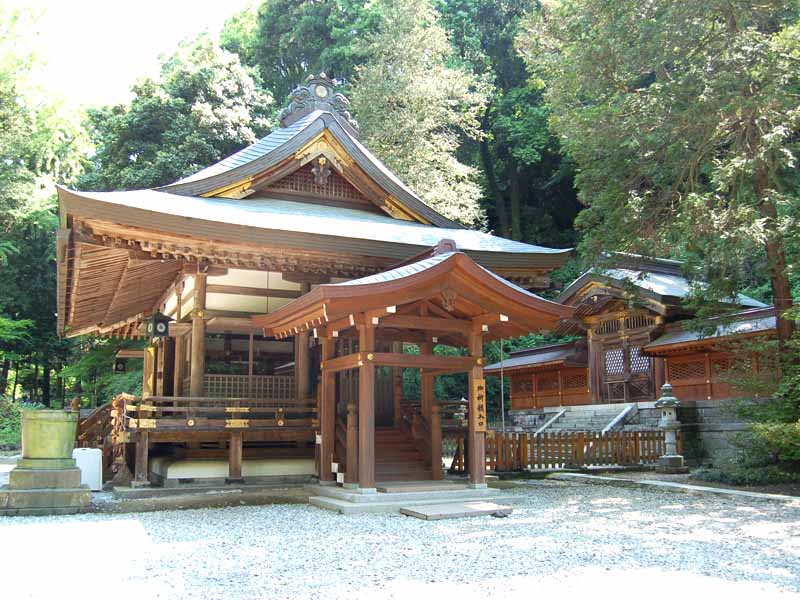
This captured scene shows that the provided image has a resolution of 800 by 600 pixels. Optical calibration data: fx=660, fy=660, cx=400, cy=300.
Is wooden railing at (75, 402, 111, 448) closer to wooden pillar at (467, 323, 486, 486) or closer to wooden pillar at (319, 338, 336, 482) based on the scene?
wooden pillar at (319, 338, 336, 482)

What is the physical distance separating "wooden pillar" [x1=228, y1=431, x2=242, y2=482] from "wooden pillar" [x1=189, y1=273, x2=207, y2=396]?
0.89 m

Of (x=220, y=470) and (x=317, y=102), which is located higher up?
(x=317, y=102)

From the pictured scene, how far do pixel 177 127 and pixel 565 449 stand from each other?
19.2 meters

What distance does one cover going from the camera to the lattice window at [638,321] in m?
21.0

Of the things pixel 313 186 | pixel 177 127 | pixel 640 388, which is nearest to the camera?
pixel 313 186

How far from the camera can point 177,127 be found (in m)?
25.4

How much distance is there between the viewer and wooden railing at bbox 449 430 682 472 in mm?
13133

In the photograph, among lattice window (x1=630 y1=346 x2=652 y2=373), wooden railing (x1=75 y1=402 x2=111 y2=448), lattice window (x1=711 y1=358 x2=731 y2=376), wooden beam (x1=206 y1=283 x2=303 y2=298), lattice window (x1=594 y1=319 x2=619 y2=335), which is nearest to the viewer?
wooden beam (x1=206 y1=283 x2=303 y2=298)

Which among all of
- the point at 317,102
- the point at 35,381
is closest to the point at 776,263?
the point at 317,102

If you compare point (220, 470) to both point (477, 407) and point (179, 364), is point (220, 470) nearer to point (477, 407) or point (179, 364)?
point (179, 364)

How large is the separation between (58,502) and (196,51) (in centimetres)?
2502

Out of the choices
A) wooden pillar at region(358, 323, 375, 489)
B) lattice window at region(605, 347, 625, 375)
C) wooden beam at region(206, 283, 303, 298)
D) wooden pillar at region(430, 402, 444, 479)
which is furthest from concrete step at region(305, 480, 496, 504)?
lattice window at region(605, 347, 625, 375)

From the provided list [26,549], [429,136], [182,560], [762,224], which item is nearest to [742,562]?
[182,560]

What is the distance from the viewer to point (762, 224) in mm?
10664
